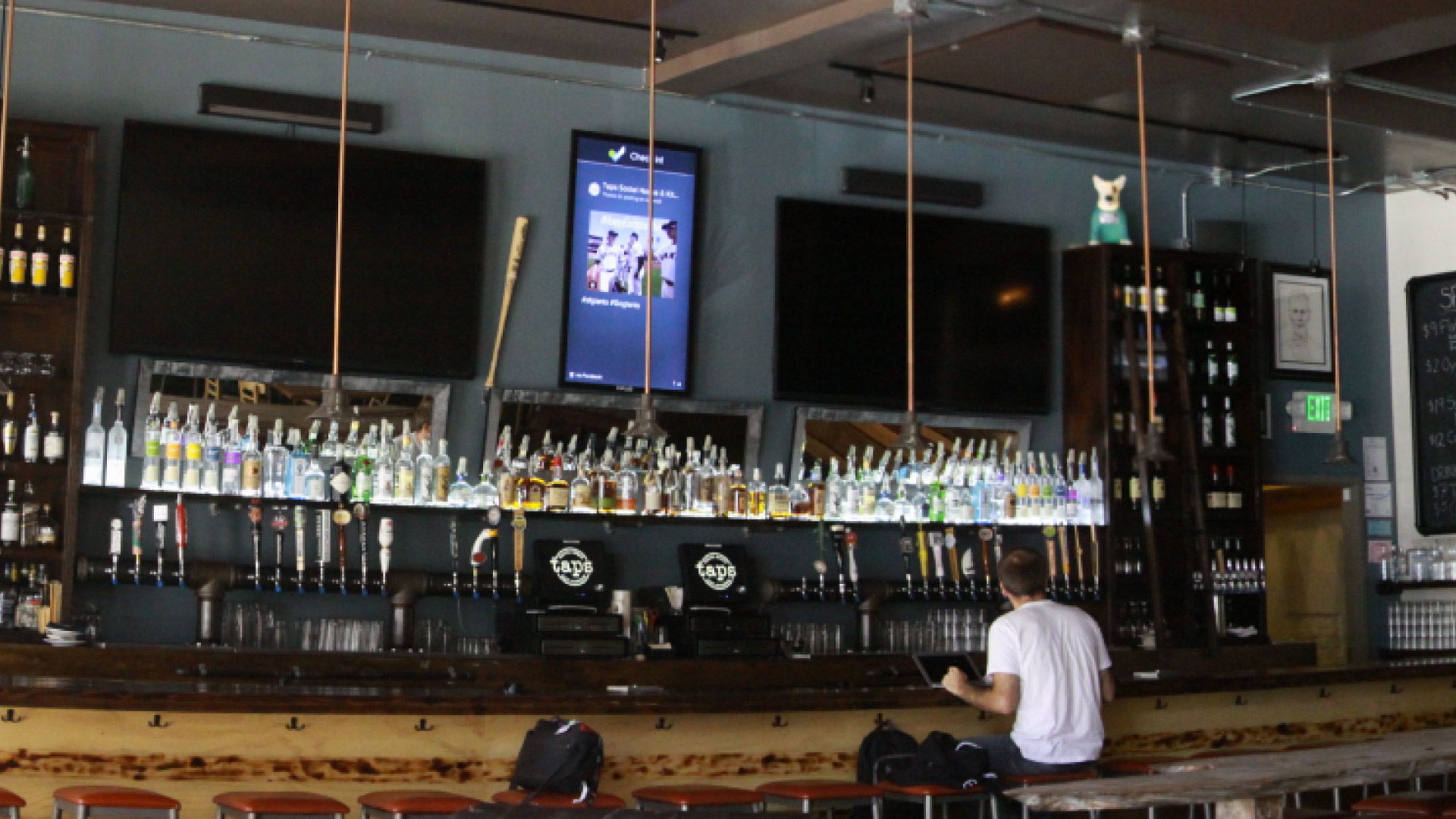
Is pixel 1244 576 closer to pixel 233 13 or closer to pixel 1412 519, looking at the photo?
pixel 1412 519

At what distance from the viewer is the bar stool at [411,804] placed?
190 inches

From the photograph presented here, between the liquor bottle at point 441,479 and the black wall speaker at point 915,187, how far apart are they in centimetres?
263

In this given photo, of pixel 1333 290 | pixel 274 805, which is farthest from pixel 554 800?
pixel 1333 290

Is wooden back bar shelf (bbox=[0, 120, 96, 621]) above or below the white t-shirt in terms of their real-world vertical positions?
above

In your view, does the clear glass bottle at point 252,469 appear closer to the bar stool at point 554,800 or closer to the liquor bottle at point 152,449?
the liquor bottle at point 152,449

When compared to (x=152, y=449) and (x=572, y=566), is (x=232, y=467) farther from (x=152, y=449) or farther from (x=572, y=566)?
(x=572, y=566)

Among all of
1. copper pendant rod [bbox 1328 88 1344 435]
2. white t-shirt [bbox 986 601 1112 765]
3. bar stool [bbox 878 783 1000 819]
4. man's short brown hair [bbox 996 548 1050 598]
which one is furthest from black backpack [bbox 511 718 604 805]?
copper pendant rod [bbox 1328 88 1344 435]

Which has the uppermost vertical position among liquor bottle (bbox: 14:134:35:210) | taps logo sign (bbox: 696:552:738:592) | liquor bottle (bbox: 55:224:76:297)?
liquor bottle (bbox: 14:134:35:210)

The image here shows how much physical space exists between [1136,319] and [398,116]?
418cm

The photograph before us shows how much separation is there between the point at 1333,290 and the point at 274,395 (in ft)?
19.8

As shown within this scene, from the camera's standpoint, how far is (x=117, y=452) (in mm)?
7238

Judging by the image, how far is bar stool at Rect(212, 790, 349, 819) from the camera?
468 centimetres

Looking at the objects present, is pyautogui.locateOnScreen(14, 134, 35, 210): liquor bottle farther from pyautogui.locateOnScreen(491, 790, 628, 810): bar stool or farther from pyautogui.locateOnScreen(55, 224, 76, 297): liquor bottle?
pyautogui.locateOnScreen(491, 790, 628, 810): bar stool

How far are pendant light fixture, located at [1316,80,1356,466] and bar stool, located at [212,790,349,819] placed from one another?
466 cm
